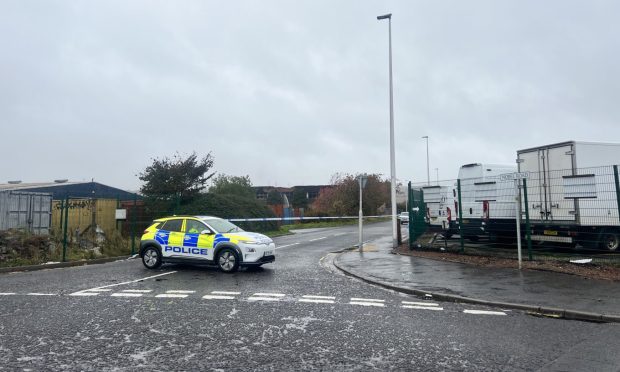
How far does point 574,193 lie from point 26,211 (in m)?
19.8

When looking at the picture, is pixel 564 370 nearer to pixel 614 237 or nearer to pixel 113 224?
pixel 614 237

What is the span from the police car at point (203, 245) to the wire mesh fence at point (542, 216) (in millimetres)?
6846

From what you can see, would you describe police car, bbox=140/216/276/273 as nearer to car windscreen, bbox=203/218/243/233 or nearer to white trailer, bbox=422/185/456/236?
car windscreen, bbox=203/218/243/233

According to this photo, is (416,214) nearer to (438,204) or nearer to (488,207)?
(488,207)

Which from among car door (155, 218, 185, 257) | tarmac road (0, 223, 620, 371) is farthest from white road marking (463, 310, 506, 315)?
car door (155, 218, 185, 257)

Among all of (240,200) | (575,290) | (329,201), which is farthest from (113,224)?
(329,201)

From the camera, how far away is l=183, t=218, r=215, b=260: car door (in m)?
12.2

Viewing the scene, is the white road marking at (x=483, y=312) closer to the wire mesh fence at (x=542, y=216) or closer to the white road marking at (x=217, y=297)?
the white road marking at (x=217, y=297)

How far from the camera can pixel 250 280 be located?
1073cm

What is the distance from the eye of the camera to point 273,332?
6176 mm

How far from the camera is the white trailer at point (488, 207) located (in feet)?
50.5

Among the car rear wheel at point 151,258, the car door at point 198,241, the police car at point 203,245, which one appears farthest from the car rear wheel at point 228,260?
the car rear wheel at point 151,258

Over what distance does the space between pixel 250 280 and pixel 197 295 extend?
2.05m

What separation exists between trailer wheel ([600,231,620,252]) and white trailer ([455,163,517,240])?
2.71 m
